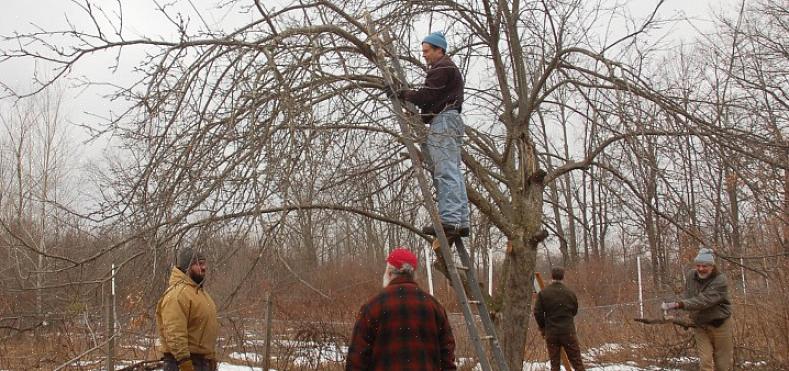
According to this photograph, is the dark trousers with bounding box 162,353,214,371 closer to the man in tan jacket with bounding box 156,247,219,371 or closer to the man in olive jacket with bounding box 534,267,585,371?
the man in tan jacket with bounding box 156,247,219,371

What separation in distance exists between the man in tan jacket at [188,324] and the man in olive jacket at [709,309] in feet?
16.8

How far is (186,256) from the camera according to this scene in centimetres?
477

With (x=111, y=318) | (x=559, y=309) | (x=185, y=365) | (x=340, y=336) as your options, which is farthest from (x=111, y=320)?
(x=559, y=309)

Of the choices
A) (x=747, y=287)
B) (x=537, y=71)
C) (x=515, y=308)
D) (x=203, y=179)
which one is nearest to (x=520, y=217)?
(x=515, y=308)

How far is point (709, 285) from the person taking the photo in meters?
8.18

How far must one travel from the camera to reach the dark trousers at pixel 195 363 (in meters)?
5.87

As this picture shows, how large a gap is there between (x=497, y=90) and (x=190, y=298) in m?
3.90

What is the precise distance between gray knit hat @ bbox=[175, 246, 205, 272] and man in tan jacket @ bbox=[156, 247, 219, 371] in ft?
1.36

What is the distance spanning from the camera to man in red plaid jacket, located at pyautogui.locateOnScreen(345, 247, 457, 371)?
4344mm

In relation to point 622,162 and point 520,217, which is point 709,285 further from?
point 520,217

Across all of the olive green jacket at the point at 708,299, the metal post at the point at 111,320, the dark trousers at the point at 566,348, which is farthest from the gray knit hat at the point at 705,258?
the metal post at the point at 111,320

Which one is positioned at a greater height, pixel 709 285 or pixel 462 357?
pixel 709 285

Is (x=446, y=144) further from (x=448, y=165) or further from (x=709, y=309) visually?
(x=709, y=309)

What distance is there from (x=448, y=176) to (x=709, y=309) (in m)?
4.77
